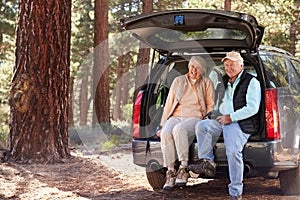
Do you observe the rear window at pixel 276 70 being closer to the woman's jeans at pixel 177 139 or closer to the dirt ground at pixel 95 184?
the woman's jeans at pixel 177 139

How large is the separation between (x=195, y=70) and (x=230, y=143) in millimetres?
1096

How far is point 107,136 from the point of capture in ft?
47.0

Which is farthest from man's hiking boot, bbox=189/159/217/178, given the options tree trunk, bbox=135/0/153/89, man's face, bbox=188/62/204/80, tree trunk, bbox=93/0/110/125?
tree trunk, bbox=93/0/110/125

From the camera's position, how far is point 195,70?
18.2 ft

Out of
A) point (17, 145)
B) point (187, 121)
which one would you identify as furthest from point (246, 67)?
point (17, 145)

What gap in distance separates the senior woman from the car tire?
111 centimetres

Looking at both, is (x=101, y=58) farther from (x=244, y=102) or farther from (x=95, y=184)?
(x=244, y=102)

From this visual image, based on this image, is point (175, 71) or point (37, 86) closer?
point (175, 71)

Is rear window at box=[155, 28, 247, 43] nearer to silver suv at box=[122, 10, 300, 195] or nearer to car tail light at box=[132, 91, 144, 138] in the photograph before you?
silver suv at box=[122, 10, 300, 195]

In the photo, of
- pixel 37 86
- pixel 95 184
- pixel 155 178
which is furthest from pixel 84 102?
pixel 155 178

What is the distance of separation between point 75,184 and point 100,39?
10301 millimetres

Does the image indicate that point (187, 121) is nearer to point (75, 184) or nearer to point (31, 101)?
point (75, 184)

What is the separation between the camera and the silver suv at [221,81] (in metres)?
4.92

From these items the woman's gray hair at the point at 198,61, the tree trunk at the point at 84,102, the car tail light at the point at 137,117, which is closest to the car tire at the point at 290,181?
the woman's gray hair at the point at 198,61
